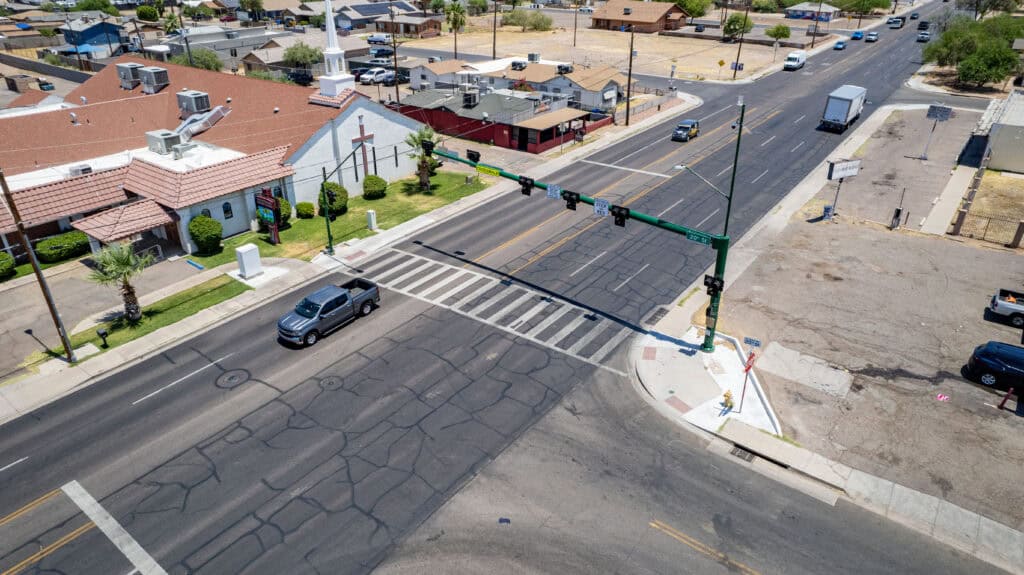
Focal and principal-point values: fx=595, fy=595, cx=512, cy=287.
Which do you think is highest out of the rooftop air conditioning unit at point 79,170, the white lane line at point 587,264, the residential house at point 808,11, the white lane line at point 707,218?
the residential house at point 808,11

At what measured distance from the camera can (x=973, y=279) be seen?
33.0m

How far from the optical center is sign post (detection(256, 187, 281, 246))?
37.8 meters

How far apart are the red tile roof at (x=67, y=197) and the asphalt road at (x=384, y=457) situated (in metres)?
16.5

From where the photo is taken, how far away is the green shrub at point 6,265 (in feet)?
112

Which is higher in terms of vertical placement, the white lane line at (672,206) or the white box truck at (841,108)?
the white box truck at (841,108)

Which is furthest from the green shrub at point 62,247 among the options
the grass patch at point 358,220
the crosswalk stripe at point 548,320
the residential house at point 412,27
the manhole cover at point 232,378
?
the residential house at point 412,27

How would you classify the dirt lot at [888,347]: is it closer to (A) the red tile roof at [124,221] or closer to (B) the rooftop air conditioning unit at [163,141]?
(A) the red tile roof at [124,221]

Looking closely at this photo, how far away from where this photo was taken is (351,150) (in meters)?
45.1

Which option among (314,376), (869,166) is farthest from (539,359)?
(869,166)

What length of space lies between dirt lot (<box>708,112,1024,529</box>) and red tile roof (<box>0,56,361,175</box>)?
33264mm

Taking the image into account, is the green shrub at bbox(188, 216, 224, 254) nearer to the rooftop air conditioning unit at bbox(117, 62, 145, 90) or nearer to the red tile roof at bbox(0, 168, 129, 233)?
the red tile roof at bbox(0, 168, 129, 233)

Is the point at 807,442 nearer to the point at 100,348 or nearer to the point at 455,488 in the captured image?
the point at 455,488

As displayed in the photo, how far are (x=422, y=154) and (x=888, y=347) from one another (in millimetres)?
33569

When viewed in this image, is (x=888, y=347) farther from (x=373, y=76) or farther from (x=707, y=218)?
(x=373, y=76)
